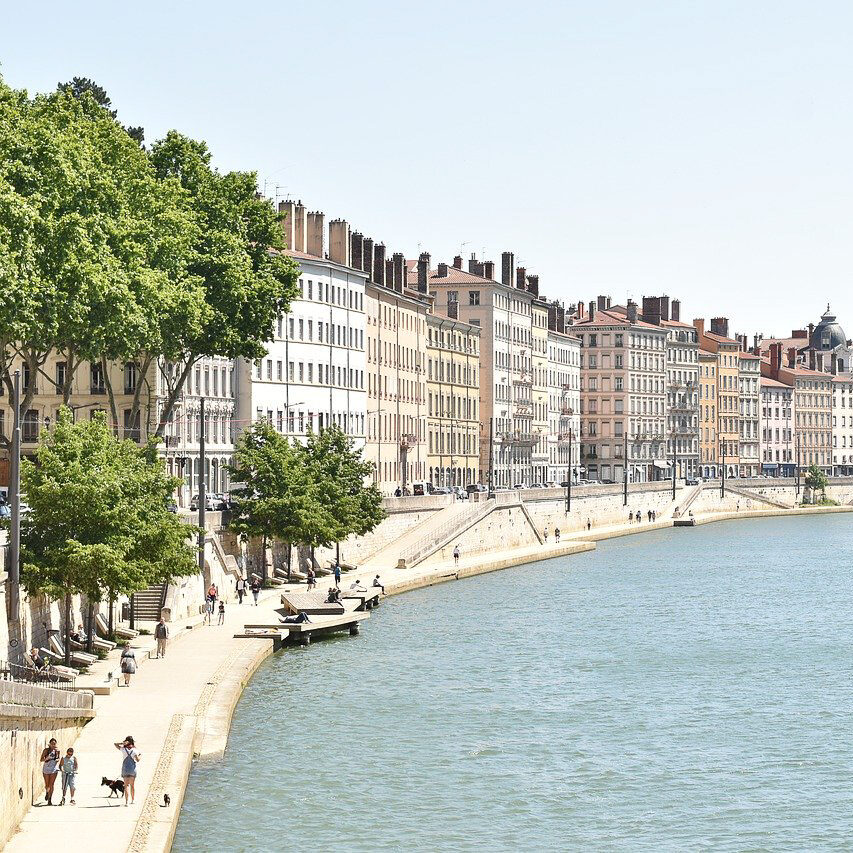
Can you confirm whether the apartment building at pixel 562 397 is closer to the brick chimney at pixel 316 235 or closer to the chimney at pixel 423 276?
the chimney at pixel 423 276

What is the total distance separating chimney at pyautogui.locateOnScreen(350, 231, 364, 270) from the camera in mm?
117625

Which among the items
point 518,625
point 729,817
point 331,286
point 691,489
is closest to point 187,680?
point 729,817

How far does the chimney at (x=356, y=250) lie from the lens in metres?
118

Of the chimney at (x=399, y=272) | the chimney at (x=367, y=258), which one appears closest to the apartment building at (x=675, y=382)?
the chimney at (x=399, y=272)

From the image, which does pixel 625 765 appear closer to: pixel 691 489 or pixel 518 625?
pixel 518 625

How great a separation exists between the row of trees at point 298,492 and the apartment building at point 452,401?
50.9m

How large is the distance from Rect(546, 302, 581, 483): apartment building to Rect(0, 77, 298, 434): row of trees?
331 ft

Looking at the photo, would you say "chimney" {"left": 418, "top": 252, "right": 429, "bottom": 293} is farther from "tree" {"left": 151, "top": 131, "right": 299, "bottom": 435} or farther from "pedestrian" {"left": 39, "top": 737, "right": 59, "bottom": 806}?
"pedestrian" {"left": 39, "top": 737, "right": 59, "bottom": 806}

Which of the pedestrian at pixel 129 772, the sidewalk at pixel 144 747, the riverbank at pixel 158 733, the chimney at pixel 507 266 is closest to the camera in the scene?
the sidewalk at pixel 144 747

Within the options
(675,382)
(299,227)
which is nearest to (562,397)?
(675,382)

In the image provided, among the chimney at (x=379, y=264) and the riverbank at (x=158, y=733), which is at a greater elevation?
the chimney at (x=379, y=264)

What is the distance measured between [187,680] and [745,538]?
299 ft

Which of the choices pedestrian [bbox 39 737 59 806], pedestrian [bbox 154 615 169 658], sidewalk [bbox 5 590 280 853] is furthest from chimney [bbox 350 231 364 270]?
pedestrian [bbox 39 737 59 806]

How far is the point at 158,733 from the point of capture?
1593 inches
